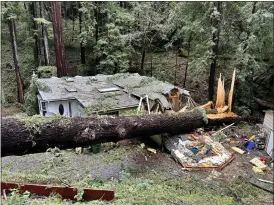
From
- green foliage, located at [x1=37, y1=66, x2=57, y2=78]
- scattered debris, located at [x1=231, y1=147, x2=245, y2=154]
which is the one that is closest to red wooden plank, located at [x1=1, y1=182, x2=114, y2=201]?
scattered debris, located at [x1=231, y1=147, x2=245, y2=154]

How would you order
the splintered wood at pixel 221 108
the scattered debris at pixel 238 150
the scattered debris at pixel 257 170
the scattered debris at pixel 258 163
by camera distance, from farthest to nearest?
1. the splintered wood at pixel 221 108
2. the scattered debris at pixel 238 150
3. the scattered debris at pixel 258 163
4. the scattered debris at pixel 257 170

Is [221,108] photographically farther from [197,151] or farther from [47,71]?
[47,71]

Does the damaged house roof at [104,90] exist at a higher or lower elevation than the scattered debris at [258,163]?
higher

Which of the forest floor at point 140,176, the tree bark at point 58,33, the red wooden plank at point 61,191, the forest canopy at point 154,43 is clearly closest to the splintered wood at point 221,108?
the forest canopy at point 154,43

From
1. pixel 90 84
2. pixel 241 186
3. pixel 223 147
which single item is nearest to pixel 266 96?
pixel 223 147

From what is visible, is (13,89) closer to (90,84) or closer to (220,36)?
(90,84)

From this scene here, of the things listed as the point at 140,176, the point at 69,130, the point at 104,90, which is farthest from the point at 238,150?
the point at 104,90

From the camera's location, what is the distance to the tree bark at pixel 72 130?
629 centimetres

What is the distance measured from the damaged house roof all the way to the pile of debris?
81.1 inches

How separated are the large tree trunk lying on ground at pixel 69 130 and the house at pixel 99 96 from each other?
266cm

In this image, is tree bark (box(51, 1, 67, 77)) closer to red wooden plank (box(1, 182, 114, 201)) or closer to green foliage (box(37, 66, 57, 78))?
green foliage (box(37, 66, 57, 78))

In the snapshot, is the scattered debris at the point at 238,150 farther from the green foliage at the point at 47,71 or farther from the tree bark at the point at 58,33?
the green foliage at the point at 47,71

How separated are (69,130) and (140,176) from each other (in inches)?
110

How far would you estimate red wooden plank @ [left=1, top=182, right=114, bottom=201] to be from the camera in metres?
5.40
